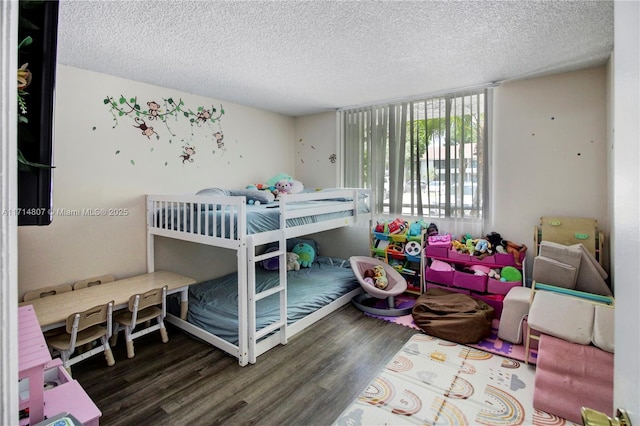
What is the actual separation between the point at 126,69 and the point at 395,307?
3.55m

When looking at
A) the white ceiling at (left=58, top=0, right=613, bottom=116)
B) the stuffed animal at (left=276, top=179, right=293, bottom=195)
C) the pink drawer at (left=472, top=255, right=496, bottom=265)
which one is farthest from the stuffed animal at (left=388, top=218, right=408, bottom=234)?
the white ceiling at (left=58, top=0, right=613, bottom=116)

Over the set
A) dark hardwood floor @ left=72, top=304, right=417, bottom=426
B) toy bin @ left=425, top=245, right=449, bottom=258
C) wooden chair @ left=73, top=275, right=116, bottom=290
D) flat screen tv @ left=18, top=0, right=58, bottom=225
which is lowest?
dark hardwood floor @ left=72, top=304, right=417, bottom=426

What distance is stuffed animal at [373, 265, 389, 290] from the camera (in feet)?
11.8

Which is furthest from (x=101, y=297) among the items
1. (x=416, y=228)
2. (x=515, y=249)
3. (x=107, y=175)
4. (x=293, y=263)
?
(x=515, y=249)

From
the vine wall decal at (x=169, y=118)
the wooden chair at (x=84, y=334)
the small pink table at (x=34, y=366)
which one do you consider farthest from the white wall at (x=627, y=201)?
the vine wall decal at (x=169, y=118)

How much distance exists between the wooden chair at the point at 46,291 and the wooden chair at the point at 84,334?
18.6 inches

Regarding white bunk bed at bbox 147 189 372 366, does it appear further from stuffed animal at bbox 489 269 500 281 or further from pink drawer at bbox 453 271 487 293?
stuffed animal at bbox 489 269 500 281

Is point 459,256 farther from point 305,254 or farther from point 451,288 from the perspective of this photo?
point 305,254

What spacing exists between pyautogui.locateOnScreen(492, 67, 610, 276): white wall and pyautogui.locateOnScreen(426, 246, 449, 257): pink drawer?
551mm

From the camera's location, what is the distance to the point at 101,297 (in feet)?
8.59

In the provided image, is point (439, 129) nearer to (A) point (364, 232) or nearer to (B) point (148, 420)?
(A) point (364, 232)

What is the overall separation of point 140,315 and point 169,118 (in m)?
2.05

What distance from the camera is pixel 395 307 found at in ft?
11.7

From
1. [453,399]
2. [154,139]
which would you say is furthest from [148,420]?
[154,139]
